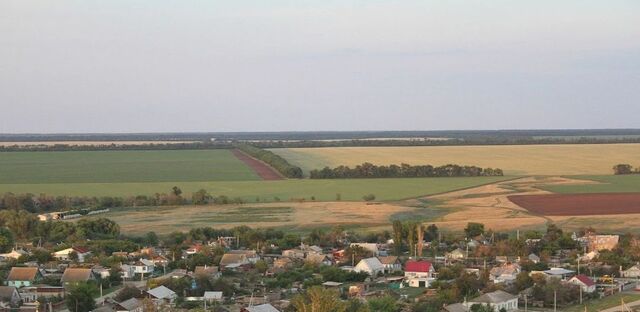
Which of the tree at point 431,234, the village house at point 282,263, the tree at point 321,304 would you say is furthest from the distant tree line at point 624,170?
the tree at point 321,304

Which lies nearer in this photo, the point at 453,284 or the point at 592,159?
the point at 453,284

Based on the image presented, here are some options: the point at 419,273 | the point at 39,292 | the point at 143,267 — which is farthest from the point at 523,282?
the point at 39,292

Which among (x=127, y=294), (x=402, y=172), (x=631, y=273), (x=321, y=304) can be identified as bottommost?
(x=631, y=273)

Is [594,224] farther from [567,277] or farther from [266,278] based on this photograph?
[266,278]

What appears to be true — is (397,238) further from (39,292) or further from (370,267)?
(39,292)

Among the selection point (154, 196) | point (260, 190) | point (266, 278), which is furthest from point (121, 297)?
point (260, 190)

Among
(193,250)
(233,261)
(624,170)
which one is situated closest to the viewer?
(233,261)
